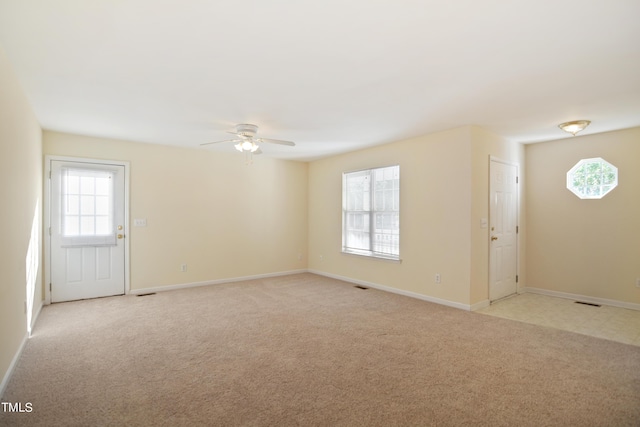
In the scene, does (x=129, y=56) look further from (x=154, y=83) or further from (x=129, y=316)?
(x=129, y=316)

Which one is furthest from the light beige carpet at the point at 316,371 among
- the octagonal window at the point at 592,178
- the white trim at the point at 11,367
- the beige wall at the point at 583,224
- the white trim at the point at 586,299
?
the octagonal window at the point at 592,178

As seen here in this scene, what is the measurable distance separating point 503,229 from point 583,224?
1.14 meters

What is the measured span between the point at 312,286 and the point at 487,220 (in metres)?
2.96

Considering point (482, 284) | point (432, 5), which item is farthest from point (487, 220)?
point (432, 5)

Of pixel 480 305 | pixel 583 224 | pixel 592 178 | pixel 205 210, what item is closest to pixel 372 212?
pixel 480 305

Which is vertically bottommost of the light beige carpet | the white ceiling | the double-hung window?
the light beige carpet

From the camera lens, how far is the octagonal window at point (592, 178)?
4.60 metres

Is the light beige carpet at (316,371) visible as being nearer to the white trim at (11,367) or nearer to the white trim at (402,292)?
the white trim at (11,367)

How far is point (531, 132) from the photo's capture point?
15.1ft

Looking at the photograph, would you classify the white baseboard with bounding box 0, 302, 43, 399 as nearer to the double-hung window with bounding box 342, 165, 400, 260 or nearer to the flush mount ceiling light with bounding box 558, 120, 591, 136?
the double-hung window with bounding box 342, 165, 400, 260

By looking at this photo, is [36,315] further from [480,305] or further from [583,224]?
[583,224]

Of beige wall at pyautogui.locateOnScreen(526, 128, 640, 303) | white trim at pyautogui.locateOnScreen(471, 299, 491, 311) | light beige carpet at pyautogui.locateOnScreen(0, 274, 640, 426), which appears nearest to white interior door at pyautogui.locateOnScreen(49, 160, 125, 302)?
light beige carpet at pyautogui.locateOnScreen(0, 274, 640, 426)

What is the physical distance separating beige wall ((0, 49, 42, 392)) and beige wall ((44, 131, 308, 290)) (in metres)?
1.50

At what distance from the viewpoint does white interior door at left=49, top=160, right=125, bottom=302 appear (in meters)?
4.69
